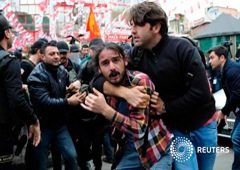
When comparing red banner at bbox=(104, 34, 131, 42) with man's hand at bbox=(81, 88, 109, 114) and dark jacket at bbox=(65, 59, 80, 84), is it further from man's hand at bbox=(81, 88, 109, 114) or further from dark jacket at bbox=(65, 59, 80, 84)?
man's hand at bbox=(81, 88, 109, 114)

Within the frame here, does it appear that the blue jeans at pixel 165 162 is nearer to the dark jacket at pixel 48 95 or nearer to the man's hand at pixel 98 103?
the man's hand at pixel 98 103

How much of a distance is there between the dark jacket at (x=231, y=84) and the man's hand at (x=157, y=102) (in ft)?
6.50

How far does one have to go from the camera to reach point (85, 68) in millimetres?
4336

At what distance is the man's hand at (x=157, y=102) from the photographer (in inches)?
86.6

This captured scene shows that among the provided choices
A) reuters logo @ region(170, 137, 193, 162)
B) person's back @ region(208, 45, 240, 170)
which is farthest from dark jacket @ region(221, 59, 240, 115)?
reuters logo @ region(170, 137, 193, 162)

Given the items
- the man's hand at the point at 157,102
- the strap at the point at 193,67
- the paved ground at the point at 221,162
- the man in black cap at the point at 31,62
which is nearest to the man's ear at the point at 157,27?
the strap at the point at 193,67

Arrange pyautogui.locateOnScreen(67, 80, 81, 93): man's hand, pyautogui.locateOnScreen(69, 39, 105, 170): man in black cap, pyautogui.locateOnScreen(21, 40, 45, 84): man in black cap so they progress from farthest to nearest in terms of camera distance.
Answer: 1. pyautogui.locateOnScreen(21, 40, 45, 84): man in black cap
2. pyautogui.locateOnScreen(69, 39, 105, 170): man in black cap
3. pyautogui.locateOnScreen(67, 80, 81, 93): man's hand

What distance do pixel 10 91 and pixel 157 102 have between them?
1.49 meters

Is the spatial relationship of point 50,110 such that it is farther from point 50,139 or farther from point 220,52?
point 220,52

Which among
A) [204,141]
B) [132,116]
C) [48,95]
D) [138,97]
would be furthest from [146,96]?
[48,95]

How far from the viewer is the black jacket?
223 centimetres

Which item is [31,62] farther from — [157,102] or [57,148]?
[157,102]

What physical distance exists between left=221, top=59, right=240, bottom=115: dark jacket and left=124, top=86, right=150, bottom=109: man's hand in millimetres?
2188

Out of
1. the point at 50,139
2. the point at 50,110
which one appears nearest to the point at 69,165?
the point at 50,139
